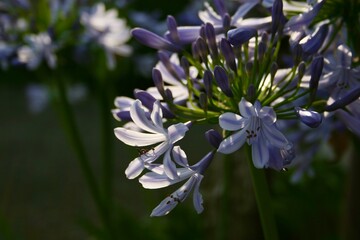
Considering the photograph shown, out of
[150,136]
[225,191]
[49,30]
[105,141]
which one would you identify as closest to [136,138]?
[150,136]

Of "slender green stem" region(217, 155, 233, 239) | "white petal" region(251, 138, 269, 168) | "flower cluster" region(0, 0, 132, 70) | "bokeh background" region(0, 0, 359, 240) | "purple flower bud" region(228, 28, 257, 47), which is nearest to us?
"white petal" region(251, 138, 269, 168)

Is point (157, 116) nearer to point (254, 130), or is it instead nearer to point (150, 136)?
point (150, 136)

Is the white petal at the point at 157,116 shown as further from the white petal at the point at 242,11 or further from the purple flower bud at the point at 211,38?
the white petal at the point at 242,11

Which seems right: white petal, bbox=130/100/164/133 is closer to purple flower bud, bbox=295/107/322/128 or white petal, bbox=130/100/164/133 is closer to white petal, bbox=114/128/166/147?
white petal, bbox=114/128/166/147

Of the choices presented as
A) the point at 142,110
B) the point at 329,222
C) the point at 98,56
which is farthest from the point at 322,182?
the point at 142,110

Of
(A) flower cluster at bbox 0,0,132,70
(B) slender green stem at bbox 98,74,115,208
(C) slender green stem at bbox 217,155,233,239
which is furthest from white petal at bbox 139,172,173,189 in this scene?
(B) slender green stem at bbox 98,74,115,208

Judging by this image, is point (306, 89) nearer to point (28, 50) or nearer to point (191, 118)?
point (191, 118)

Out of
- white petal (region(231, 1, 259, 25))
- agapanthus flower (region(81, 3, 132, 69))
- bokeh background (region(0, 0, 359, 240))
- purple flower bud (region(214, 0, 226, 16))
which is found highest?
agapanthus flower (region(81, 3, 132, 69))
